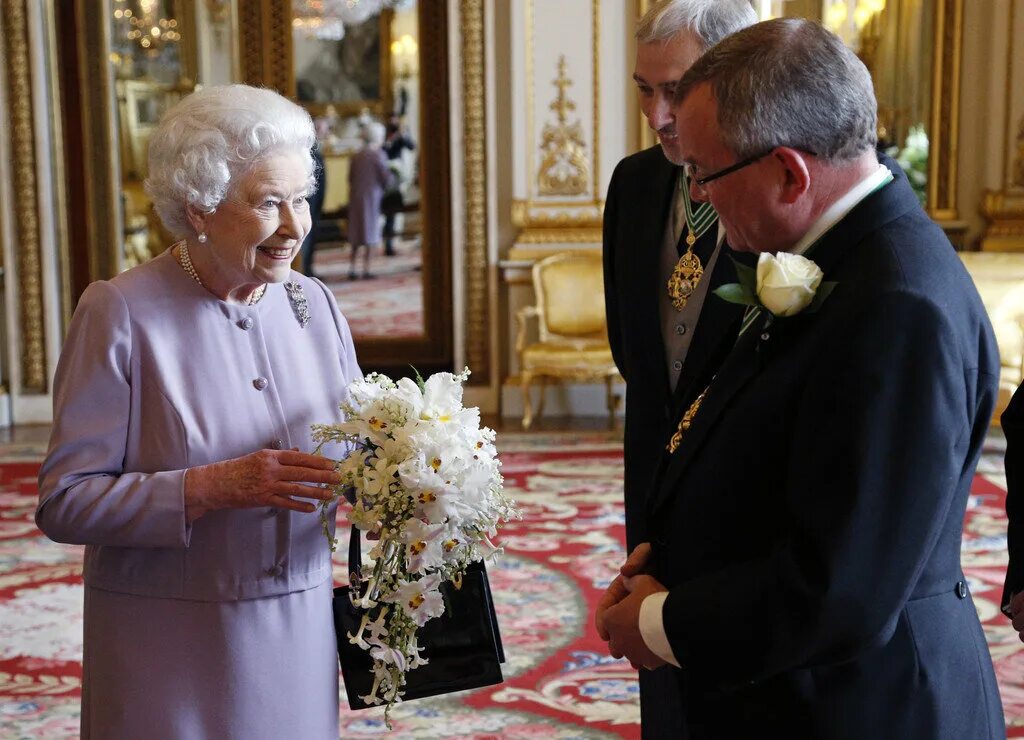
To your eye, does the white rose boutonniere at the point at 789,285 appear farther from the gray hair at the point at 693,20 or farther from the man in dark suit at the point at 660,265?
the gray hair at the point at 693,20

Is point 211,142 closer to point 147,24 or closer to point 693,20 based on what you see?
point 693,20

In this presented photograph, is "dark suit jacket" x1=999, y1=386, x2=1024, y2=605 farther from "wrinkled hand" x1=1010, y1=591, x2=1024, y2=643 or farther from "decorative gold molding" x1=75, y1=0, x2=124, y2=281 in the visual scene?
"decorative gold molding" x1=75, y1=0, x2=124, y2=281

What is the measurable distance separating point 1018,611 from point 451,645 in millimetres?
955

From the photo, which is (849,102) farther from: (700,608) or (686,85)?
(700,608)

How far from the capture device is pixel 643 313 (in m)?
2.34

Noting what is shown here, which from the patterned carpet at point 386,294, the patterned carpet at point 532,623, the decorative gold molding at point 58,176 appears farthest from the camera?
the patterned carpet at point 386,294

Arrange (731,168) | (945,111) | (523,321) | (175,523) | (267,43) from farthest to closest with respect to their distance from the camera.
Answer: (267,43) → (945,111) → (523,321) → (175,523) → (731,168)

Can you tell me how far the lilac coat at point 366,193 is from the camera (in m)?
9.02

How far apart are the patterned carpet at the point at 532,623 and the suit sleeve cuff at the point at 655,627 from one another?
203 cm

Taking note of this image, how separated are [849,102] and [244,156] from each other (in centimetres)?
105

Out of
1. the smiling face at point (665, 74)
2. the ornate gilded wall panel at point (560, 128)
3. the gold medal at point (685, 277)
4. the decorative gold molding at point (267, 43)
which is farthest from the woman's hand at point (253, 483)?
the decorative gold molding at point (267, 43)

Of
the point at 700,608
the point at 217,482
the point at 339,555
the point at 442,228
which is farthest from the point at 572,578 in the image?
the point at 442,228

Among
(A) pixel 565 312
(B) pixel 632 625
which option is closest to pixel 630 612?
(B) pixel 632 625

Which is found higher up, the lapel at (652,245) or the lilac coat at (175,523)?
the lapel at (652,245)
